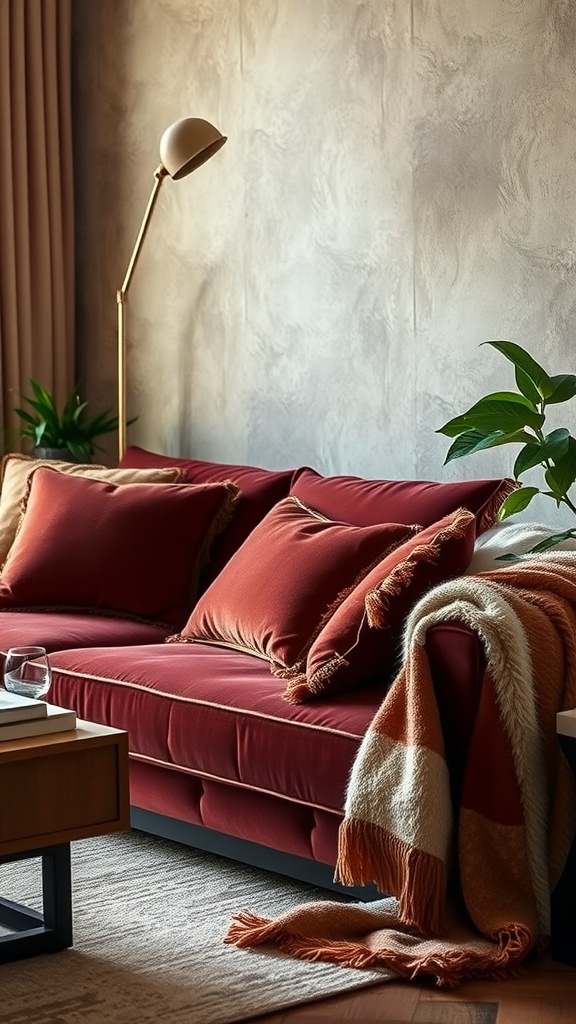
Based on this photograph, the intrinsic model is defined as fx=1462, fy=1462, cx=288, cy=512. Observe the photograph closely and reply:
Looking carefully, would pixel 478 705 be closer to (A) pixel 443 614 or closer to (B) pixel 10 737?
(A) pixel 443 614

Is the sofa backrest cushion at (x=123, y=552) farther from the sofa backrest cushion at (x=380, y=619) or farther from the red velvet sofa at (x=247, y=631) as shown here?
the sofa backrest cushion at (x=380, y=619)

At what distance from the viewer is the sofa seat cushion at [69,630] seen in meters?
3.67

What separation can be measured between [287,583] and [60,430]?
1790 millimetres

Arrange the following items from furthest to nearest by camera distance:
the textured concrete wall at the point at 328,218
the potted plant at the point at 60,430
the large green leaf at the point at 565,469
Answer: the potted plant at the point at 60,430, the textured concrete wall at the point at 328,218, the large green leaf at the point at 565,469

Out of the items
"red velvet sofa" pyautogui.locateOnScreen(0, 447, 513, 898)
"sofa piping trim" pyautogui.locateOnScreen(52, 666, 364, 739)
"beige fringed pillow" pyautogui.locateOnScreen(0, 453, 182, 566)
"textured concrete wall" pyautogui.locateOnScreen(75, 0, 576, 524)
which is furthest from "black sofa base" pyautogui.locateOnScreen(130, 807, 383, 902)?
"textured concrete wall" pyautogui.locateOnScreen(75, 0, 576, 524)

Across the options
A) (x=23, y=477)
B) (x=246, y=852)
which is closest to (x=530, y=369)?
(x=246, y=852)

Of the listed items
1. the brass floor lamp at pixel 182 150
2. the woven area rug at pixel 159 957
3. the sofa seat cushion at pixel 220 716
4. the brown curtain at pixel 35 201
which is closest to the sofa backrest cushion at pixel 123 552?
the sofa seat cushion at pixel 220 716

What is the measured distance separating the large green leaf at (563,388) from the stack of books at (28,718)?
3.95 ft

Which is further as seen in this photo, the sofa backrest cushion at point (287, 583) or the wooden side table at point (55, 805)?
the sofa backrest cushion at point (287, 583)

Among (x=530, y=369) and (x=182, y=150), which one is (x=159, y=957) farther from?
(x=182, y=150)

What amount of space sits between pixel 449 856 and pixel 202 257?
2.69m

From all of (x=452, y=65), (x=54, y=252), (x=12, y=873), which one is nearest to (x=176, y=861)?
(x=12, y=873)

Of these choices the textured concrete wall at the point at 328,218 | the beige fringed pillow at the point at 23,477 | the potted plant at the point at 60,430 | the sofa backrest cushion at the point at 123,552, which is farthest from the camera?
the potted plant at the point at 60,430

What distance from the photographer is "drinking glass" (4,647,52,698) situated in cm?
271
